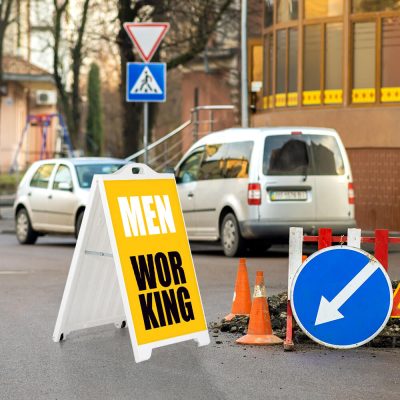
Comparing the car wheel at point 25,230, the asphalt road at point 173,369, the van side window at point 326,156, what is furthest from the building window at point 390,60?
the asphalt road at point 173,369

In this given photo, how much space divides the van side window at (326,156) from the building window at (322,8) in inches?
293

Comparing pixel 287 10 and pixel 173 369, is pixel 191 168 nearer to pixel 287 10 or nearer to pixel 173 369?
pixel 287 10

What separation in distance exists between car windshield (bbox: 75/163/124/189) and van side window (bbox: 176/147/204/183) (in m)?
1.49

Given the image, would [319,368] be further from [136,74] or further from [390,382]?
[136,74]

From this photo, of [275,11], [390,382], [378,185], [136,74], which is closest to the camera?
[390,382]

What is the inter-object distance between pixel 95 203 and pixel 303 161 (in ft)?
31.6

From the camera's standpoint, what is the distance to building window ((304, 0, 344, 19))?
26.6 metres

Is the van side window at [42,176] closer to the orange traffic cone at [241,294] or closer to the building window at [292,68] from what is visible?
the building window at [292,68]

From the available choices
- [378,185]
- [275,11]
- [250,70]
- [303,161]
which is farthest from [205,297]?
[250,70]

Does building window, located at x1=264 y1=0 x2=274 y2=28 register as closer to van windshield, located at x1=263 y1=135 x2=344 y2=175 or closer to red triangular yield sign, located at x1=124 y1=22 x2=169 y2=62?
red triangular yield sign, located at x1=124 y1=22 x2=169 y2=62

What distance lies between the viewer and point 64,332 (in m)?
10.5

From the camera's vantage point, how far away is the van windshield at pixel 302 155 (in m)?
19.2

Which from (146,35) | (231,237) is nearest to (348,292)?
(231,237)

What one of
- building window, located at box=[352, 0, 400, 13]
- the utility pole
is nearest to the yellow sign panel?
building window, located at box=[352, 0, 400, 13]
